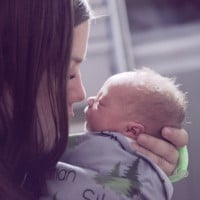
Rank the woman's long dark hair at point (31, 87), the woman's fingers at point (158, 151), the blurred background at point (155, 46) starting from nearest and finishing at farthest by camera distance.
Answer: the woman's long dark hair at point (31, 87), the woman's fingers at point (158, 151), the blurred background at point (155, 46)

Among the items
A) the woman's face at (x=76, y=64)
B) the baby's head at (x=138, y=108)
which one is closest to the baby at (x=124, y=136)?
the baby's head at (x=138, y=108)

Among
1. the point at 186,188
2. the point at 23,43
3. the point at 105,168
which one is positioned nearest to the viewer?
the point at 23,43

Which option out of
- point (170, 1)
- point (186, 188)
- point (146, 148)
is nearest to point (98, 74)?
→ point (170, 1)

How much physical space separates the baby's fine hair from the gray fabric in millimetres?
77

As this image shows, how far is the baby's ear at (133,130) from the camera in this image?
1.00 meters

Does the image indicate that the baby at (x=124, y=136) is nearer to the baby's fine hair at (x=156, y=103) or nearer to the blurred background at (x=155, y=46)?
the baby's fine hair at (x=156, y=103)

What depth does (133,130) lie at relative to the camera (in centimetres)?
100

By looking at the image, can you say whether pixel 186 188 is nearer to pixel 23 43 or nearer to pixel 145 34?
pixel 145 34

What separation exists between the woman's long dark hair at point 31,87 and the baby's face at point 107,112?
0.61ft

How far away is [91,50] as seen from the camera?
2.02 metres

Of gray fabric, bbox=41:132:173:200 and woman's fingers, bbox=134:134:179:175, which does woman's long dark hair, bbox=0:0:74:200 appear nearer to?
gray fabric, bbox=41:132:173:200

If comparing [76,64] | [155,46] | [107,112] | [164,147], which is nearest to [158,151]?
[164,147]

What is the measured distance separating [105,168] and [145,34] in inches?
48.7

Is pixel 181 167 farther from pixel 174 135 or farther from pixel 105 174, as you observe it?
pixel 105 174
